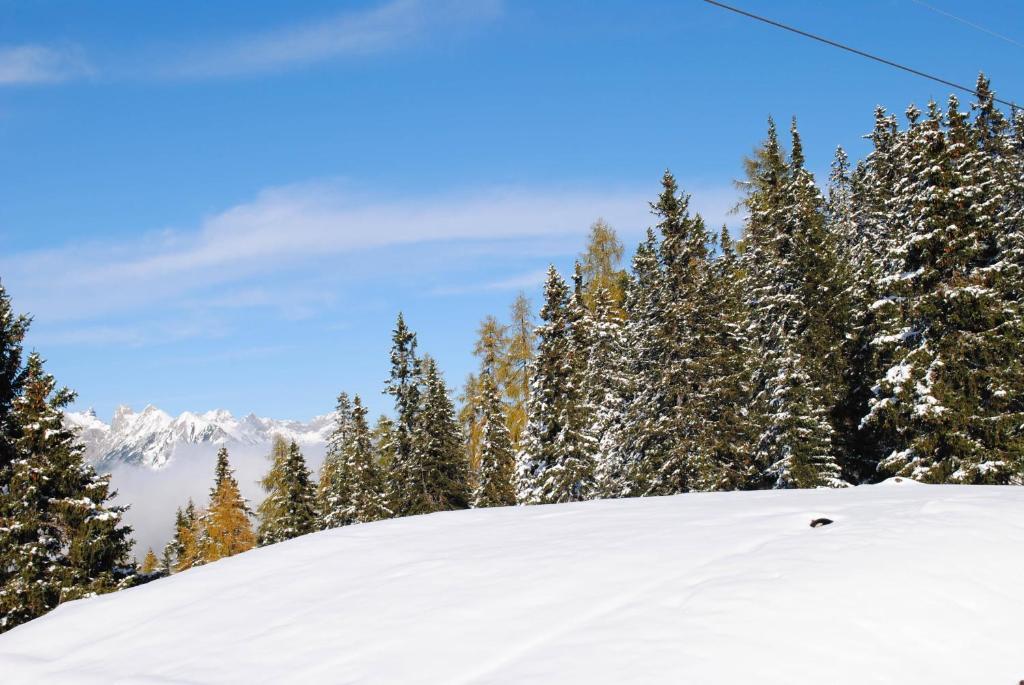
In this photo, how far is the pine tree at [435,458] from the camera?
3947cm

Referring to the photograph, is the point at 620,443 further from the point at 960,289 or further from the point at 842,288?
the point at 960,289

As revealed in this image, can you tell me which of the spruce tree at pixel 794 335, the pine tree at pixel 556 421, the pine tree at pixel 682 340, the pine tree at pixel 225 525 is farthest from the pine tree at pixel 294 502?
the spruce tree at pixel 794 335

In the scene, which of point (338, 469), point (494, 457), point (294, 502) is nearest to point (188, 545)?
point (294, 502)

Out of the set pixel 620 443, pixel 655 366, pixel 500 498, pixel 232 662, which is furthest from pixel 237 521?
pixel 232 662

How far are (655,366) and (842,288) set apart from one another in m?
11.0

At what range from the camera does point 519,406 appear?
38.8 meters

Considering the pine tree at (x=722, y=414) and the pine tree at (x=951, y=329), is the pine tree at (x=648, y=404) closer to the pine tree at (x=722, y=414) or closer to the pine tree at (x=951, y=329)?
the pine tree at (x=722, y=414)

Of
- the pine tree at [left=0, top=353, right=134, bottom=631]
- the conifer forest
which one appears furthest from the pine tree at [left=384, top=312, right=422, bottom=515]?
the pine tree at [left=0, top=353, right=134, bottom=631]

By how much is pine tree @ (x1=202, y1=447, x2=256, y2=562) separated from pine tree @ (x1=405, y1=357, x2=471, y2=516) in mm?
17915

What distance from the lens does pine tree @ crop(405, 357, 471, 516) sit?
39.5 meters

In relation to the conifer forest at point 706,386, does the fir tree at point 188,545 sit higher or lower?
lower

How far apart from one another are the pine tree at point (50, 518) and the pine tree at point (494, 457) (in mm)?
16940

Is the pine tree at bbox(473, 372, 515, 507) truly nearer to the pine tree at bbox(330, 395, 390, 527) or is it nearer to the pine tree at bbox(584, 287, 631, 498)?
the pine tree at bbox(584, 287, 631, 498)

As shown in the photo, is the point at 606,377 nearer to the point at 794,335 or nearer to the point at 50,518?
the point at 794,335
